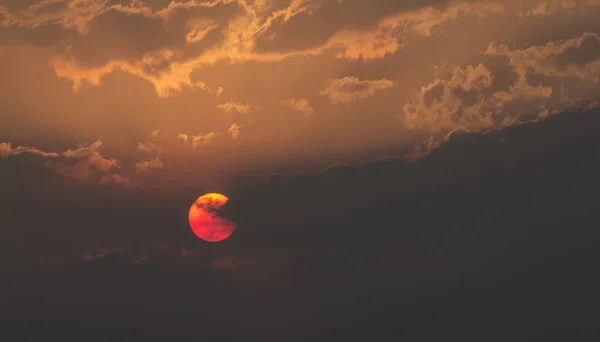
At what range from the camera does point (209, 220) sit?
25.4 m

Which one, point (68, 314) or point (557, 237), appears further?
point (68, 314)

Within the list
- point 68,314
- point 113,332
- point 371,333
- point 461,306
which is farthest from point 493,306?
point 68,314

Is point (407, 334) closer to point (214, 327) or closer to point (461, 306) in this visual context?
point (461, 306)

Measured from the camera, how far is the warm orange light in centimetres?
2500

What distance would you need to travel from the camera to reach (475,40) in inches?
882

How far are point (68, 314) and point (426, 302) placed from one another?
1739 centimetres

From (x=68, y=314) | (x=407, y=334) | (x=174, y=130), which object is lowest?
(x=407, y=334)

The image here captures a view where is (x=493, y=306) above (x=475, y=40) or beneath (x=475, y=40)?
beneath

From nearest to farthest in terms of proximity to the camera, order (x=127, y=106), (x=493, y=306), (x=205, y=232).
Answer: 1. (x=127, y=106)
2. (x=493, y=306)
3. (x=205, y=232)

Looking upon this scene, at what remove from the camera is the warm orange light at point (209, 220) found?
984 inches

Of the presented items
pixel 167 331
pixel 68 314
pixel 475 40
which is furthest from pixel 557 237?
pixel 68 314

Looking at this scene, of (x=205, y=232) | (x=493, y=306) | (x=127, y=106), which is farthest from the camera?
(x=205, y=232)

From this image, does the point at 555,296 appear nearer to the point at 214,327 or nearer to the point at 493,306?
the point at 493,306

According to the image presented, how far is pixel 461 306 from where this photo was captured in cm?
2403
